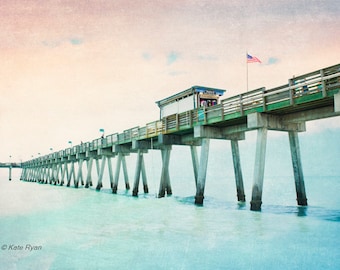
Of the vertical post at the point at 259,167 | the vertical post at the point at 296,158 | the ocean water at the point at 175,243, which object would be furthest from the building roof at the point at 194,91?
the ocean water at the point at 175,243

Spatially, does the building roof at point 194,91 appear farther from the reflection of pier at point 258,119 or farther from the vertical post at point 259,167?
the vertical post at point 259,167

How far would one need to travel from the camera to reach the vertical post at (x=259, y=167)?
52.9 feet

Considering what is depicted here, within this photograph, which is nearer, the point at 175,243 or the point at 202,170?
the point at 175,243

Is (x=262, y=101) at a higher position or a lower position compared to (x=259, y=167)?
higher

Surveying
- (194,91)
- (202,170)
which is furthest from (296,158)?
(194,91)

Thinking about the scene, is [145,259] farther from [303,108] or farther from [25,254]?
[303,108]

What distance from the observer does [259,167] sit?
16094 mm

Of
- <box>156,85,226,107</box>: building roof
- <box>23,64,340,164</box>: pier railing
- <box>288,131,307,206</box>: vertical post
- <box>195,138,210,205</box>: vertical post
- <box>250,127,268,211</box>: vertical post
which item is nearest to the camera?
<box>23,64,340,164</box>: pier railing

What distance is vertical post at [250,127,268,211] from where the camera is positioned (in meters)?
16.1

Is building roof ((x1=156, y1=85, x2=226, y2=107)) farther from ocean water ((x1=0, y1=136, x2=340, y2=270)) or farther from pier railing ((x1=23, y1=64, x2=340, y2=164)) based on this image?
ocean water ((x1=0, y1=136, x2=340, y2=270))

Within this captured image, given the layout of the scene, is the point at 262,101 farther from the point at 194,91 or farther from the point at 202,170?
the point at 194,91

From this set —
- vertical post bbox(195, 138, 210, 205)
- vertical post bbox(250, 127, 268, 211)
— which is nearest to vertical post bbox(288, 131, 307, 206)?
vertical post bbox(250, 127, 268, 211)

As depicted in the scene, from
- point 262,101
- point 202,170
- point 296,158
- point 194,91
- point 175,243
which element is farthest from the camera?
point 194,91

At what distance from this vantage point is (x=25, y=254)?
8695 millimetres
